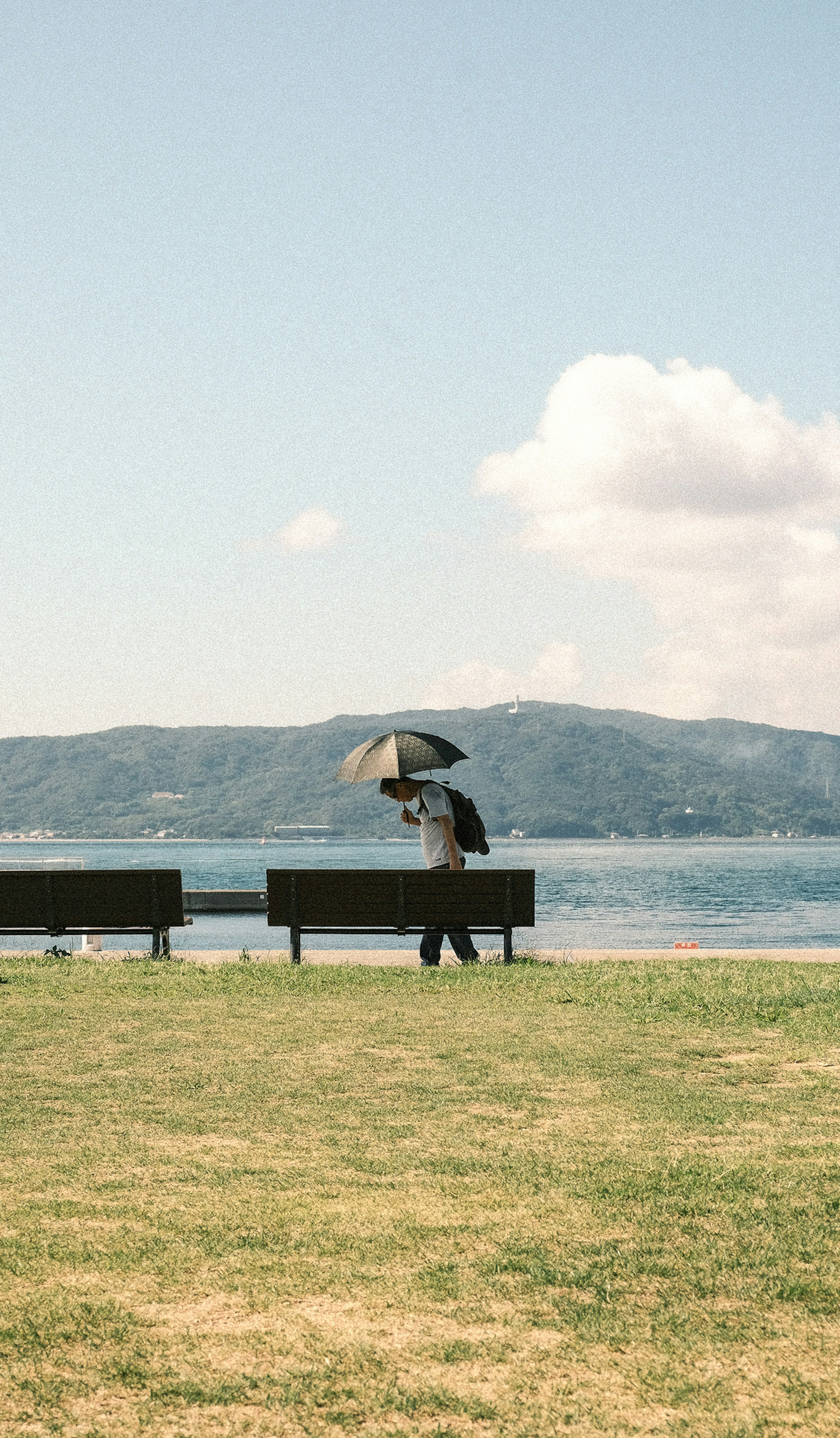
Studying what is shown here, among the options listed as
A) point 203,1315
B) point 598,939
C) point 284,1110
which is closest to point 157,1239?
point 203,1315

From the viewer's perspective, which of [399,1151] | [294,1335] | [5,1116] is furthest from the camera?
[5,1116]

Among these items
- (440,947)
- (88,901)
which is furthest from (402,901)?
(88,901)

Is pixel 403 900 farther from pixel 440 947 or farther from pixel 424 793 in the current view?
pixel 424 793

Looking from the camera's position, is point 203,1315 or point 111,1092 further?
point 111,1092

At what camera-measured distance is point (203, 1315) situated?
11.4 feet

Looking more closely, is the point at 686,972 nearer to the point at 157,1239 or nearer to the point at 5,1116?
the point at 5,1116

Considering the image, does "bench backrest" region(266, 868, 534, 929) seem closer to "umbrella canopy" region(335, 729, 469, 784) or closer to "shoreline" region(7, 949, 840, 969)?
"shoreline" region(7, 949, 840, 969)

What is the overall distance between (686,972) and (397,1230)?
744 cm

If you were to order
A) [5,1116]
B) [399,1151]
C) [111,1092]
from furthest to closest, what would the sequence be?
[111,1092] → [5,1116] → [399,1151]

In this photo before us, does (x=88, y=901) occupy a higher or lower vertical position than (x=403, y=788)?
lower

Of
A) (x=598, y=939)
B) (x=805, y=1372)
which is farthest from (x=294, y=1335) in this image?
(x=598, y=939)

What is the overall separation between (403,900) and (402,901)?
0.7 inches

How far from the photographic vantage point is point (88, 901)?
12.4 m

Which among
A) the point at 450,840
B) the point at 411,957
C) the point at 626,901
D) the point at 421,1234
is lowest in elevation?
the point at 626,901
